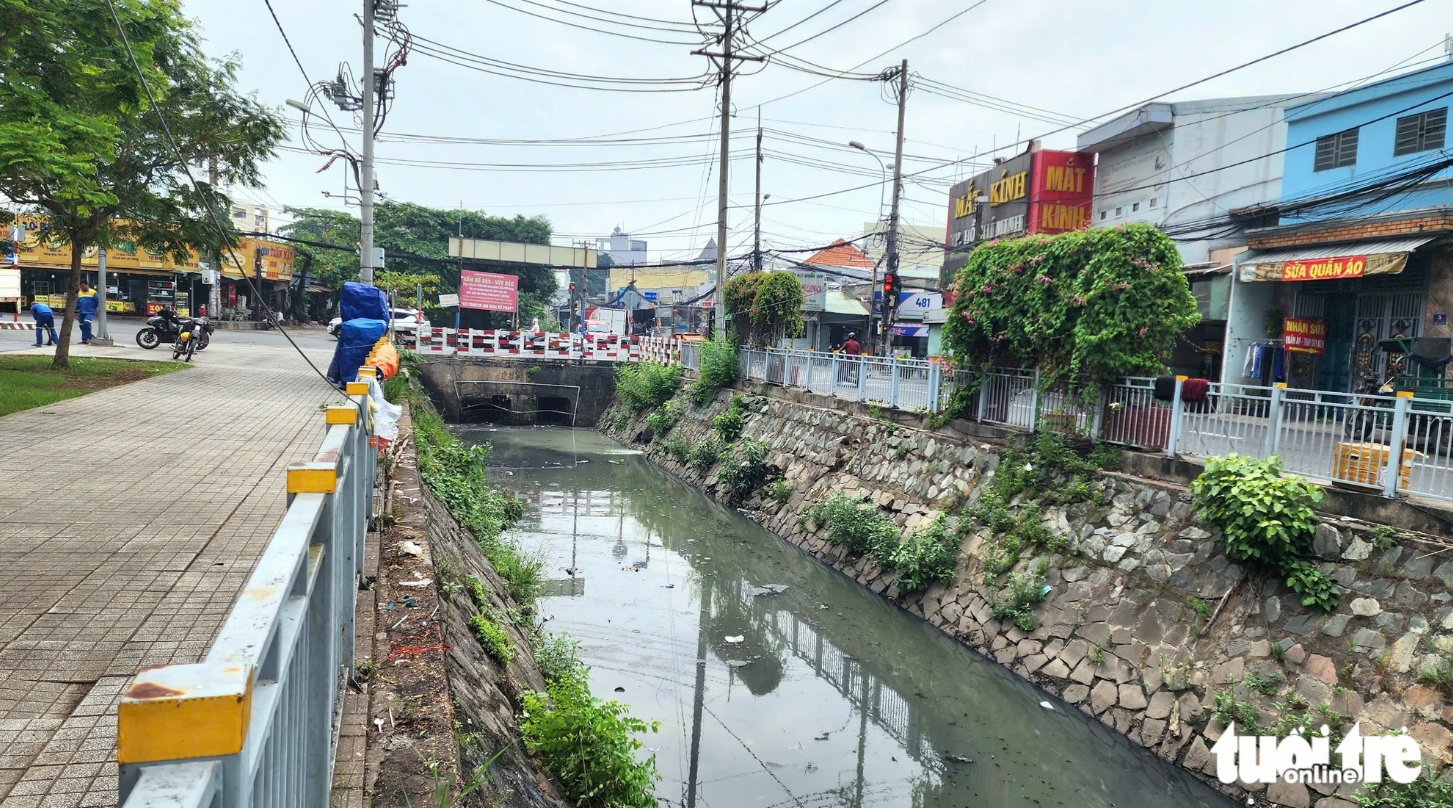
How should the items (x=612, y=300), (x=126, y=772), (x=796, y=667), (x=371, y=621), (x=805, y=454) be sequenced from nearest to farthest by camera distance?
(x=126, y=772) → (x=371, y=621) → (x=796, y=667) → (x=805, y=454) → (x=612, y=300)

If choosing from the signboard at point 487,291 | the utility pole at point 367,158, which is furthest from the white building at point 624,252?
the utility pole at point 367,158

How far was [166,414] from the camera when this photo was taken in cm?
1045

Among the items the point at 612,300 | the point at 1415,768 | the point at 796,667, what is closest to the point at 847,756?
the point at 796,667

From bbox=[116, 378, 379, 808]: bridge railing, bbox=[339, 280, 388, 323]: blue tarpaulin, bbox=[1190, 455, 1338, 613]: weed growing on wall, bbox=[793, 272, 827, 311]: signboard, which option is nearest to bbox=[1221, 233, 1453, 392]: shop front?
bbox=[1190, 455, 1338, 613]: weed growing on wall

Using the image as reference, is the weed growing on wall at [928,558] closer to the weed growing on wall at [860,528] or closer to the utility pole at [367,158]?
the weed growing on wall at [860,528]

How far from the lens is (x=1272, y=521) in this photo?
6.96 m

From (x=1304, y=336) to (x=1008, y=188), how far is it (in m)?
10.7

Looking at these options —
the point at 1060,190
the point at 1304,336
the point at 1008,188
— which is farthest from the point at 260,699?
the point at 1008,188

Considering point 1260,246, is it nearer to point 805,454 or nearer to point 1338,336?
point 1338,336

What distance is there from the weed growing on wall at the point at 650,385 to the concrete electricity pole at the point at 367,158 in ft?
35.0

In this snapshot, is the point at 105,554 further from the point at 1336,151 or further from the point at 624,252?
the point at 624,252

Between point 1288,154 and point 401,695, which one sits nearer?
point 401,695

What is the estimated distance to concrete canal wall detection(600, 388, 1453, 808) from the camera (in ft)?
20.1

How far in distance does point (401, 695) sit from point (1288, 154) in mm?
18130
